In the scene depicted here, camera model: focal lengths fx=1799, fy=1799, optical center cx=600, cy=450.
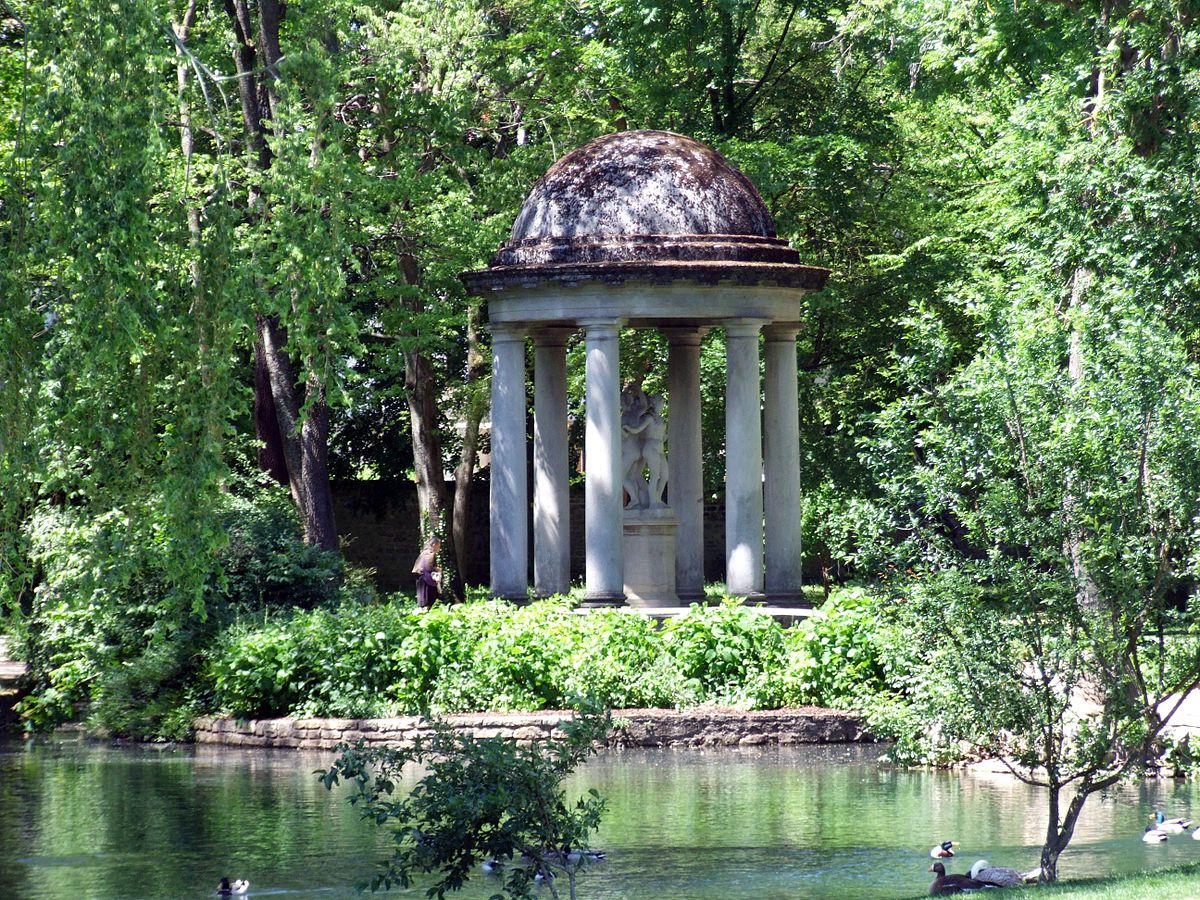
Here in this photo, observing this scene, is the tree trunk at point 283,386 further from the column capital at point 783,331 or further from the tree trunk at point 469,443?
the column capital at point 783,331

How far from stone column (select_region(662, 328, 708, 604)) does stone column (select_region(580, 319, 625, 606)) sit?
331 centimetres

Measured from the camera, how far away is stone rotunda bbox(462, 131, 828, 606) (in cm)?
2298

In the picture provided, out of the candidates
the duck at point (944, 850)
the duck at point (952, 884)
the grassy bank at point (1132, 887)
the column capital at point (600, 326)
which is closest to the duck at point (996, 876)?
the duck at point (952, 884)

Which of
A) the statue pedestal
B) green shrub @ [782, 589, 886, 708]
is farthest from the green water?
the statue pedestal

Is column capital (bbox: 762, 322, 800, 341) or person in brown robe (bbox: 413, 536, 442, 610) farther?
person in brown robe (bbox: 413, 536, 442, 610)

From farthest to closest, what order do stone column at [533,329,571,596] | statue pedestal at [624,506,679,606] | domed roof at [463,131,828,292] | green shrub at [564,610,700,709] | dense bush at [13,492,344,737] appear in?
statue pedestal at [624,506,679,606] < stone column at [533,329,571,596] < domed roof at [463,131,828,292] < dense bush at [13,492,344,737] < green shrub at [564,610,700,709]

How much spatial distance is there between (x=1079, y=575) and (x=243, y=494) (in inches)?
646

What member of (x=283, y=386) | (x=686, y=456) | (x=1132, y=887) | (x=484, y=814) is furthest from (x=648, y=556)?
(x=484, y=814)

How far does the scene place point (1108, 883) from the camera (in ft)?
34.3

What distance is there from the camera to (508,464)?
2397 cm

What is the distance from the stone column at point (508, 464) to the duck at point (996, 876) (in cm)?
1291

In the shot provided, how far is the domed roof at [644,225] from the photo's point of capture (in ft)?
75.0

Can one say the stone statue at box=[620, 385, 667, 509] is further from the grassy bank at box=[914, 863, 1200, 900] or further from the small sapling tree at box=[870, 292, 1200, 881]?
the grassy bank at box=[914, 863, 1200, 900]

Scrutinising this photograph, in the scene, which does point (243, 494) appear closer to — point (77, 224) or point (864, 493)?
point (864, 493)
